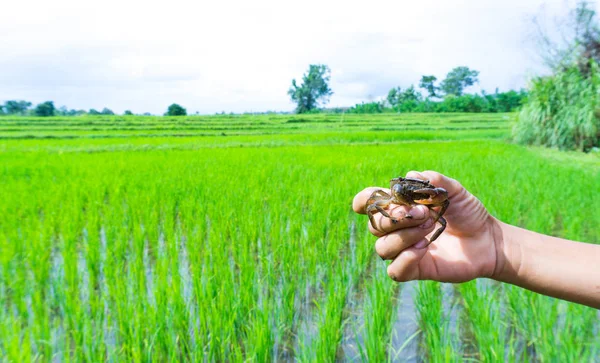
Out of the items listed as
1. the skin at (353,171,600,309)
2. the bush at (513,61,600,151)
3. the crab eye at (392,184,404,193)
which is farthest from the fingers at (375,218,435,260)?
the bush at (513,61,600,151)

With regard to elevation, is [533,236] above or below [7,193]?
above

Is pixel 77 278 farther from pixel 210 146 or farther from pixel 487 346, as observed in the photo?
pixel 210 146

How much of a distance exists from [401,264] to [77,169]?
6.13m

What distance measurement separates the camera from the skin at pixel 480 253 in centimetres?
111

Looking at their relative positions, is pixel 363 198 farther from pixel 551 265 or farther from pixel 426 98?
pixel 426 98

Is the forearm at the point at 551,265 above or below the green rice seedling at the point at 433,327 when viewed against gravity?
above

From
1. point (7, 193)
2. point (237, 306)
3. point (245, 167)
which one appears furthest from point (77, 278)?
point (245, 167)

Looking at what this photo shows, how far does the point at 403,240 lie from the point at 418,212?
0.10 metres

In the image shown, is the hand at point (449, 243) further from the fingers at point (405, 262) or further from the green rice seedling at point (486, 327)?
the green rice seedling at point (486, 327)

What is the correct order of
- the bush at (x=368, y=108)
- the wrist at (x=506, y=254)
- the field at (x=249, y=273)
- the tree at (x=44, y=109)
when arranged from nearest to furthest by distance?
1. the wrist at (x=506, y=254)
2. the field at (x=249, y=273)
3. the tree at (x=44, y=109)
4. the bush at (x=368, y=108)

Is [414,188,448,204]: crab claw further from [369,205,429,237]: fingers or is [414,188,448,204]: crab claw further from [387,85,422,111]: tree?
[387,85,422,111]: tree

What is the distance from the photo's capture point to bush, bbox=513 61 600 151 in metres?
9.57

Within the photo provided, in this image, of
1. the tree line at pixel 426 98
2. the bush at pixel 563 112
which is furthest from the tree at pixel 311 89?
the bush at pixel 563 112

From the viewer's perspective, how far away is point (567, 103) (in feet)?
34.0
